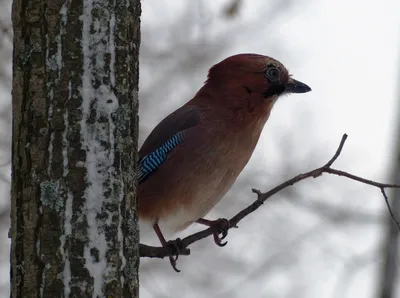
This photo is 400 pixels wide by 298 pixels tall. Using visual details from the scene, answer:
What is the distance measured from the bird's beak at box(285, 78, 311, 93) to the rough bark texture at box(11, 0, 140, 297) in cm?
212

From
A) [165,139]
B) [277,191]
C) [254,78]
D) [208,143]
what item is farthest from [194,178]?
[277,191]

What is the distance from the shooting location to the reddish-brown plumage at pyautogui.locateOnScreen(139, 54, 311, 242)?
3783 mm

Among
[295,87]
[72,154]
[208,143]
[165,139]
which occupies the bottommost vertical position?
[72,154]

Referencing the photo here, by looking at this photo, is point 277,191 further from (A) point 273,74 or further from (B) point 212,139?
(A) point 273,74

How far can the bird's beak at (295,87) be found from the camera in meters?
4.15

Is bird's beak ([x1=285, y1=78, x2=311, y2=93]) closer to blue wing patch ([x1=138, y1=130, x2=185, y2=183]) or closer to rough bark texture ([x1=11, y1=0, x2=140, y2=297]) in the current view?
blue wing patch ([x1=138, y1=130, x2=185, y2=183])

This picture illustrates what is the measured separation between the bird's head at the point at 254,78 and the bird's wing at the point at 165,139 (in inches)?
8.9

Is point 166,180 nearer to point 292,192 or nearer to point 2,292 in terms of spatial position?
point 2,292

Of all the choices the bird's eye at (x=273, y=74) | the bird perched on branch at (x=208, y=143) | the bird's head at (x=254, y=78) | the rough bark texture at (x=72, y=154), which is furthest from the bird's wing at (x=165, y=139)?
the rough bark texture at (x=72, y=154)

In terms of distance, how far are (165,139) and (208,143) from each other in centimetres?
27

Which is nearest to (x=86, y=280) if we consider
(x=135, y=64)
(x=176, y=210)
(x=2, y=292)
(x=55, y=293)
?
(x=55, y=293)

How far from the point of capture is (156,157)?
155 inches

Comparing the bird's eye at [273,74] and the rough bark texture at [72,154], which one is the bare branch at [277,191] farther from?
the bird's eye at [273,74]

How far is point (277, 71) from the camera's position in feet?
13.5
